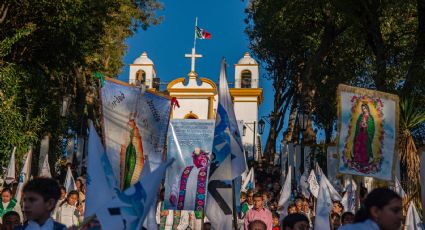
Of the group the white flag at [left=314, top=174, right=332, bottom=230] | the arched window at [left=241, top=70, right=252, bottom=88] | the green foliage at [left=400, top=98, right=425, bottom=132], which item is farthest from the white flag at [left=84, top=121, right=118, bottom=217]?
the arched window at [left=241, top=70, right=252, bottom=88]

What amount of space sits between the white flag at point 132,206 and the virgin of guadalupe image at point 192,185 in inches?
267

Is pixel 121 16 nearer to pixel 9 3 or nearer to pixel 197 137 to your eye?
pixel 9 3

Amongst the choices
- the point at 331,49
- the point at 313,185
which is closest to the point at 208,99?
the point at 331,49

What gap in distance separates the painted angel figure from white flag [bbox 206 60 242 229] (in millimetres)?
2474

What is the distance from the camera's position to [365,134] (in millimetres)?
10711

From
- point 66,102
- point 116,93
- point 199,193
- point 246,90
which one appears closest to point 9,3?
point 66,102

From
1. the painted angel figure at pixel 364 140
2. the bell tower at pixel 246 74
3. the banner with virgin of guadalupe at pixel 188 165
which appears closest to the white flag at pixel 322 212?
the painted angel figure at pixel 364 140

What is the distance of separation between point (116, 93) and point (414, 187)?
7465 mm

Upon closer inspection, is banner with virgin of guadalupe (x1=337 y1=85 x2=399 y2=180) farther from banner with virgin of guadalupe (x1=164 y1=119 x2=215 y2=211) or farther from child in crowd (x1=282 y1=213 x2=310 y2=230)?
child in crowd (x1=282 y1=213 x2=310 y2=230)

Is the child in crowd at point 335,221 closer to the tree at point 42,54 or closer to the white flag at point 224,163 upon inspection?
the white flag at point 224,163

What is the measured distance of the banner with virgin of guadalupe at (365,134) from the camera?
35.1 ft

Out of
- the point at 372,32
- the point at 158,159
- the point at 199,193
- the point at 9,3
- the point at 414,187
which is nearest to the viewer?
the point at 158,159

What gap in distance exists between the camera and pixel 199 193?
520 inches

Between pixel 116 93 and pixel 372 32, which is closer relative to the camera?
pixel 116 93
